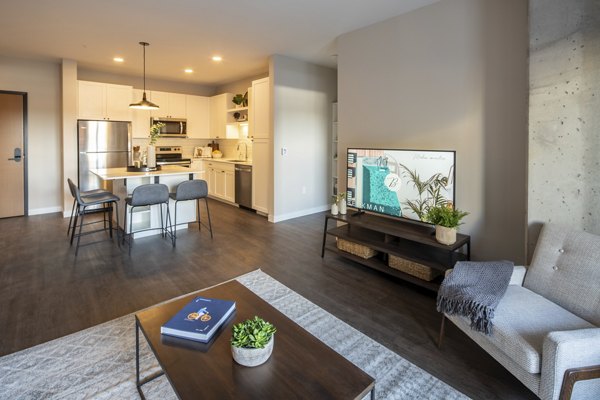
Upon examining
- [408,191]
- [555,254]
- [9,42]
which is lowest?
[555,254]

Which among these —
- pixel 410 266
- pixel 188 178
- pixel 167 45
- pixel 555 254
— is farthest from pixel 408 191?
pixel 167 45

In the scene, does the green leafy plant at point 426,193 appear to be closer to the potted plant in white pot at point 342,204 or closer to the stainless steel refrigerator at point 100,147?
the potted plant in white pot at point 342,204

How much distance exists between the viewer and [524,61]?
8.86ft

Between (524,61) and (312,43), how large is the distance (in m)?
2.84

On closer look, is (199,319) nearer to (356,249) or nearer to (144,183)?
(356,249)

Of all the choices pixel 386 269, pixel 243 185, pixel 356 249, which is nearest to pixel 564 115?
pixel 386 269

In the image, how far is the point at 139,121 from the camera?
6750mm

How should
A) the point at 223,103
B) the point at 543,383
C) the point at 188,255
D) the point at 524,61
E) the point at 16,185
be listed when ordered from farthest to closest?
the point at 223,103, the point at 16,185, the point at 188,255, the point at 524,61, the point at 543,383

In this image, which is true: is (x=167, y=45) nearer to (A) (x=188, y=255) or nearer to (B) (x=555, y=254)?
(A) (x=188, y=255)

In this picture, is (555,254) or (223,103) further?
(223,103)

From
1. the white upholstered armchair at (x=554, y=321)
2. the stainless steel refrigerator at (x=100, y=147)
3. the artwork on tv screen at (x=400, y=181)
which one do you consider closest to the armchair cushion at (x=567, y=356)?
the white upholstered armchair at (x=554, y=321)

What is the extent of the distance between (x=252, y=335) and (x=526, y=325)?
4.56 ft

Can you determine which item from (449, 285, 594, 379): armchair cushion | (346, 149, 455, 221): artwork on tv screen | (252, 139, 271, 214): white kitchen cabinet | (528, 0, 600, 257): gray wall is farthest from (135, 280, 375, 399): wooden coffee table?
(252, 139, 271, 214): white kitchen cabinet

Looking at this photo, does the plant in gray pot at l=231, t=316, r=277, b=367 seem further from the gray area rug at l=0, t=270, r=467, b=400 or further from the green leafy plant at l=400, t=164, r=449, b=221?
the green leafy plant at l=400, t=164, r=449, b=221
